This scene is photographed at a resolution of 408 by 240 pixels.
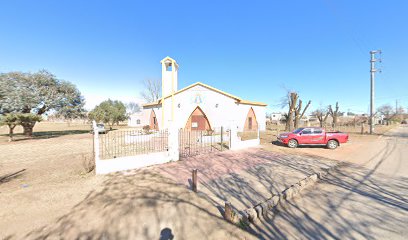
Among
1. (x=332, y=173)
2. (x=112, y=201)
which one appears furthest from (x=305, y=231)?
(x=332, y=173)

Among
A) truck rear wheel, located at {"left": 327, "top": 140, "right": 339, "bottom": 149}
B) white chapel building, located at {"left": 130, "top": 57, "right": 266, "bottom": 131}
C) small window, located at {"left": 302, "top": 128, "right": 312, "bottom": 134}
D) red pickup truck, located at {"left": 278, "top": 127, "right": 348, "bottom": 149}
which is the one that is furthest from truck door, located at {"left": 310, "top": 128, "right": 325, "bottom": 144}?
white chapel building, located at {"left": 130, "top": 57, "right": 266, "bottom": 131}

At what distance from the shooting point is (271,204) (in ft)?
13.6

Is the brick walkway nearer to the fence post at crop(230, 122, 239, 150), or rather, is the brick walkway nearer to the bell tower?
the fence post at crop(230, 122, 239, 150)

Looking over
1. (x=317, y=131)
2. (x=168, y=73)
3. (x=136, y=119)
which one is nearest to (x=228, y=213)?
(x=317, y=131)

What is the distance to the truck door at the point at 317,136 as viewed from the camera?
12.5m

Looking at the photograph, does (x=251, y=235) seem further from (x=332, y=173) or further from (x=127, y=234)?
(x=332, y=173)

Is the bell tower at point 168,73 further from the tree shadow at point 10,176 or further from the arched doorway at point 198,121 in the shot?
the tree shadow at point 10,176

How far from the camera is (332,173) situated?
→ 275 inches

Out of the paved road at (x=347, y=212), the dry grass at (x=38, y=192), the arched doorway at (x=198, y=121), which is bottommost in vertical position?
the paved road at (x=347, y=212)

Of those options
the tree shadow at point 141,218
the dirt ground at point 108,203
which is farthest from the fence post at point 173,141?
the tree shadow at point 141,218

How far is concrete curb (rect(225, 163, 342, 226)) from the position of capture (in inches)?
138

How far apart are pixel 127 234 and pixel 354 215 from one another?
4883 mm

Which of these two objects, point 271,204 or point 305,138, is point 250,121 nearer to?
point 305,138

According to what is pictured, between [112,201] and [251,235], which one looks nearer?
[251,235]
